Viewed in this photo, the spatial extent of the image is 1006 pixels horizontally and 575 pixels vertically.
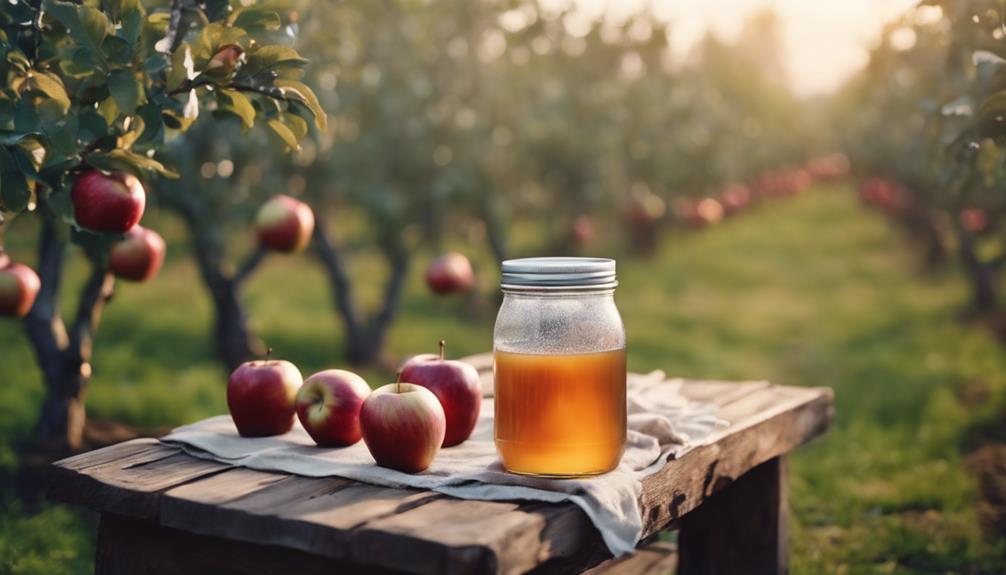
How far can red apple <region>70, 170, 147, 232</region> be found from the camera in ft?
7.88

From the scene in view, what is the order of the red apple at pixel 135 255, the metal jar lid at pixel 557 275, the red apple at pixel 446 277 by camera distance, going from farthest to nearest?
the red apple at pixel 446 277
the red apple at pixel 135 255
the metal jar lid at pixel 557 275

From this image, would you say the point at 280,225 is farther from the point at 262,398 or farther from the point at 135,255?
the point at 262,398

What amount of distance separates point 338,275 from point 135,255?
14.9ft

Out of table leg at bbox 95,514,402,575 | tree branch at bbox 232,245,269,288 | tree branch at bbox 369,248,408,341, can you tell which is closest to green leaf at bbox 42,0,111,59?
table leg at bbox 95,514,402,575

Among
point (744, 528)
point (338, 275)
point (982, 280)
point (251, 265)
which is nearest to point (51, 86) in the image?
point (744, 528)

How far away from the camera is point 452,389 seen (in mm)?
2406

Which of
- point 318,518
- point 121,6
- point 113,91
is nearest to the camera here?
point 318,518

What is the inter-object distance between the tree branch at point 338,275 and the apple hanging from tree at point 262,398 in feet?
17.0

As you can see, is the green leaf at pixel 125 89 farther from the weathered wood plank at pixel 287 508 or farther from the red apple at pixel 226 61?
the weathered wood plank at pixel 287 508

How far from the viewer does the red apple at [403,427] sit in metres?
2.11

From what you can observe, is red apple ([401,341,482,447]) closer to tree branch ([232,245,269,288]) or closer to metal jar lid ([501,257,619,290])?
metal jar lid ([501,257,619,290])

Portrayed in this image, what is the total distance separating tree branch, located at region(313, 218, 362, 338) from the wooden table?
534 cm

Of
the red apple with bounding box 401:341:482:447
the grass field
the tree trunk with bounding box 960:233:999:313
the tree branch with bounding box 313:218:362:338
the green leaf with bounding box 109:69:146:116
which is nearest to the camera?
the green leaf with bounding box 109:69:146:116

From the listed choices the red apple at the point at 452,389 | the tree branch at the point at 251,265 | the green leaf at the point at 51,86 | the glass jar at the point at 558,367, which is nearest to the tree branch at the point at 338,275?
the tree branch at the point at 251,265
